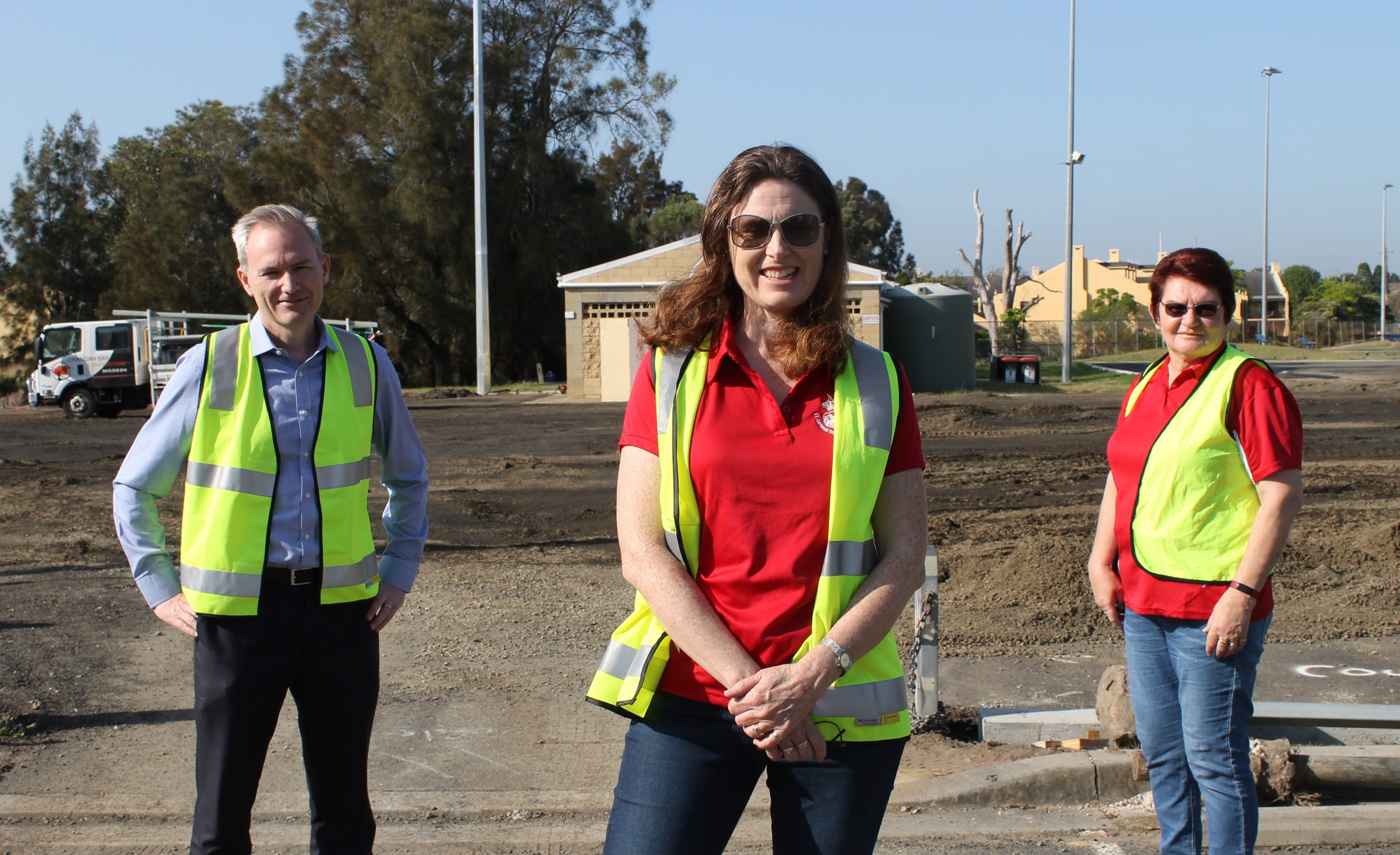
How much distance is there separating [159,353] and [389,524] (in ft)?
86.3

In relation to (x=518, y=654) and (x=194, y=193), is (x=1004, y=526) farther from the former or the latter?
(x=194, y=193)

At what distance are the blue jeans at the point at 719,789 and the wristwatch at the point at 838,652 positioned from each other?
0.16 m

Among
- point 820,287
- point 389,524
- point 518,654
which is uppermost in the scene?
point 820,287

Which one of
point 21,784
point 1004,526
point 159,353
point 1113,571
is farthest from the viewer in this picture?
point 159,353

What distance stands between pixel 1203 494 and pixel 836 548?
1578mm

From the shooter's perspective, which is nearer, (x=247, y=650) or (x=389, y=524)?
(x=247, y=650)

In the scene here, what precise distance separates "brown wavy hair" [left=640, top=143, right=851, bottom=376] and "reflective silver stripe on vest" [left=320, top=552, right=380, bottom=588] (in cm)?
111

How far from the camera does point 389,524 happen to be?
3.29 metres

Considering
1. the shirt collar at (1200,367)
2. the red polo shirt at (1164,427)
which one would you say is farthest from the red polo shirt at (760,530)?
the shirt collar at (1200,367)

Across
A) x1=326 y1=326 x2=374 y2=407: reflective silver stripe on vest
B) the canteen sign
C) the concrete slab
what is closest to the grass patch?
the concrete slab

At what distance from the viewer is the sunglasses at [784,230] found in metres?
A: 2.26

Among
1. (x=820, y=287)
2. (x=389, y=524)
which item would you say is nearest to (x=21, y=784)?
(x=389, y=524)

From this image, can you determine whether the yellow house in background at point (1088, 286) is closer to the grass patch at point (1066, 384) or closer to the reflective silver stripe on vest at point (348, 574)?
the grass patch at point (1066, 384)

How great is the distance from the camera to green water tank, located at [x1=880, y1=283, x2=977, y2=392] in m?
31.5
